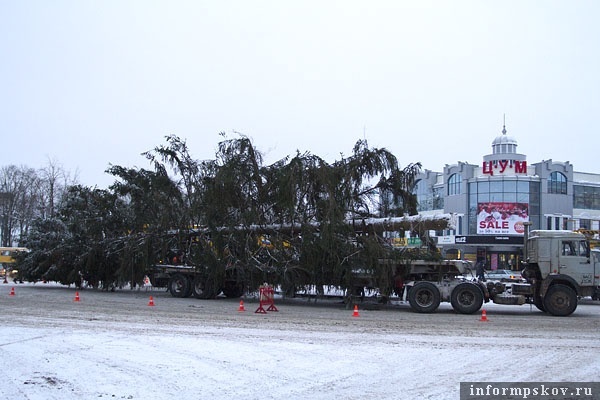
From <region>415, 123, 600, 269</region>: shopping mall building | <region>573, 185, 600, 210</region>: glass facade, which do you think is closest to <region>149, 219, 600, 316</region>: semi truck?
<region>415, 123, 600, 269</region>: shopping mall building

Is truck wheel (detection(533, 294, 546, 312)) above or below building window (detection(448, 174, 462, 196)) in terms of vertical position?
below

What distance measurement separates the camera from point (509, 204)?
60250 mm

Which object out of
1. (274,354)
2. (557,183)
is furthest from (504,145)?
(274,354)

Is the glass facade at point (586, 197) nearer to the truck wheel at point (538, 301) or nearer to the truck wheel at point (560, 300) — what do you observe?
the truck wheel at point (538, 301)

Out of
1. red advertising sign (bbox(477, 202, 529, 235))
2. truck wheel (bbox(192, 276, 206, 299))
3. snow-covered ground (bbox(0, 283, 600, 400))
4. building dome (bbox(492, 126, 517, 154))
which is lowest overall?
snow-covered ground (bbox(0, 283, 600, 400))

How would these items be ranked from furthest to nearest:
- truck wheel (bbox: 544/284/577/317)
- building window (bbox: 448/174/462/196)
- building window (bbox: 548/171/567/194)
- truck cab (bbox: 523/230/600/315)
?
1. building window (bbox: 448/174/462/196)
2. building window (bbox: 548/171/567/194)
3. truck cab (bbox: 523/230/600/315)
4. truck wheel (bbox: 544/284/577/317)

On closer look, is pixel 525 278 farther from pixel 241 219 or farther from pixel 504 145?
pixel 504 145

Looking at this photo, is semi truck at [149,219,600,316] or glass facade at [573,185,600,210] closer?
semi truck at [149,219,600,316]

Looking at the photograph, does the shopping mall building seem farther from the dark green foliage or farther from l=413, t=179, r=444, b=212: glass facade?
the dark green foliage

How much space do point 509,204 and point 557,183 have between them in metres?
6.39

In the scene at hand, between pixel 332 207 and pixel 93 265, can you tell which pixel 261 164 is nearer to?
pixel 332 207

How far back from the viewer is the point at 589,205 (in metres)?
64.0

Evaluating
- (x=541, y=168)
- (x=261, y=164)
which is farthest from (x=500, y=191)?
(x=261, y=164)

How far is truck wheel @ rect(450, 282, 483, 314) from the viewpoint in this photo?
19.1 metres
